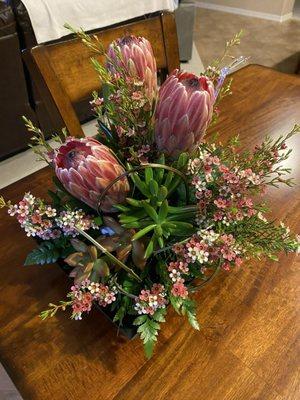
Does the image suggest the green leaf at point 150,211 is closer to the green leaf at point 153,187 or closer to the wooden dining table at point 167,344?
the green leaf at point 153,187

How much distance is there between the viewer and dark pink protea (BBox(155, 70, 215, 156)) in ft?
1.31

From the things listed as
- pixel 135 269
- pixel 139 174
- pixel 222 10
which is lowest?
pixel 222 10

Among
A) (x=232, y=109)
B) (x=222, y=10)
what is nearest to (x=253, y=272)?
(x=232, y=109)

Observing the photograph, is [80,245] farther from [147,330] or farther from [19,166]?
[19,166]

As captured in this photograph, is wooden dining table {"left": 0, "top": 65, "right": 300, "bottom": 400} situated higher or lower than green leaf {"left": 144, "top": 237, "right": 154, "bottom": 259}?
lower

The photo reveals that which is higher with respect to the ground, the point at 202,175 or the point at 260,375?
the point at 202,175

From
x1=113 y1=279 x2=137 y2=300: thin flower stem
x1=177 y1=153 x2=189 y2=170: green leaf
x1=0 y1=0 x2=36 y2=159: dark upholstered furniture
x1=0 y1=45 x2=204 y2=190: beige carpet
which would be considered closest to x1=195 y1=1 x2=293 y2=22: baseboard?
x1=0 y1=45 x2=204 y2=190: beige carpet

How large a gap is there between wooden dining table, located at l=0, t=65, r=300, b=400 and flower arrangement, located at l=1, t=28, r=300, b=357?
0.06 m

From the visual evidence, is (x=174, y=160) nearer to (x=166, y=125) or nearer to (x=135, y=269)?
(x=166, y=125)

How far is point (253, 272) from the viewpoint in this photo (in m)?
0.61

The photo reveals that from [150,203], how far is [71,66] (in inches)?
22.6

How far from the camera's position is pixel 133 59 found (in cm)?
45

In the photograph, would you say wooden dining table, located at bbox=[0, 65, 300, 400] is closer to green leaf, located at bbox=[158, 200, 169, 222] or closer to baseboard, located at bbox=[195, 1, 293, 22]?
green leaf, located at bbox=[158, 200, 169, 222]

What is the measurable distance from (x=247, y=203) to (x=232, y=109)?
651 mm
